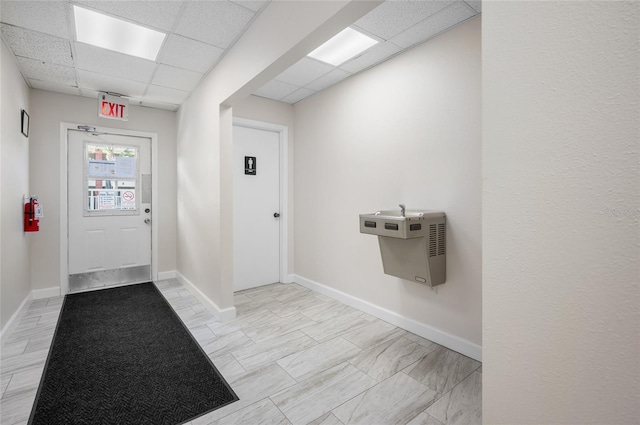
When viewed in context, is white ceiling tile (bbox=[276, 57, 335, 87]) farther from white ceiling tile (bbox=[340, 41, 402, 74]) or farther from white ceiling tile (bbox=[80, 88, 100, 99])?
white ceiling tile (bbox=[80, 88, 100, 99])

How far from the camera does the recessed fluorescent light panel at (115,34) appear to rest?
238cm

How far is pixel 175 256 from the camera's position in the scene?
4797 millimetres

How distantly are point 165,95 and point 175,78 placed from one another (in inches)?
25.0

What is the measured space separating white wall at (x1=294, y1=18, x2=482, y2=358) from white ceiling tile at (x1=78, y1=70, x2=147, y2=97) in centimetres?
211

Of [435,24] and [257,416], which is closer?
[257,416]

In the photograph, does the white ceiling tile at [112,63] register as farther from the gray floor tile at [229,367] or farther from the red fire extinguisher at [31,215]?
the gray floor tile at [229,367]

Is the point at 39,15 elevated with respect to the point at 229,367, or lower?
elevated

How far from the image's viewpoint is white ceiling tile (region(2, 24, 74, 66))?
253 cm

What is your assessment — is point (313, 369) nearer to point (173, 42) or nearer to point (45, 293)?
point (173, 42)

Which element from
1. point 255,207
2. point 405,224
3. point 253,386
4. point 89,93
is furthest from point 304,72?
point 253,386

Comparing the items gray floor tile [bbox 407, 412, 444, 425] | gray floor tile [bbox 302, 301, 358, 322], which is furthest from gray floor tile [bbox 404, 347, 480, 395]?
gray floor tile [bbox 302, 301, 358, 322]

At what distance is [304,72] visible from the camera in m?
3.30

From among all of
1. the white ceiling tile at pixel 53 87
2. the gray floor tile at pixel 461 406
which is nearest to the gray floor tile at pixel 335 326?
the gray floor tile at pixel 461 406

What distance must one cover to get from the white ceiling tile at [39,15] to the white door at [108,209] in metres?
1.94
